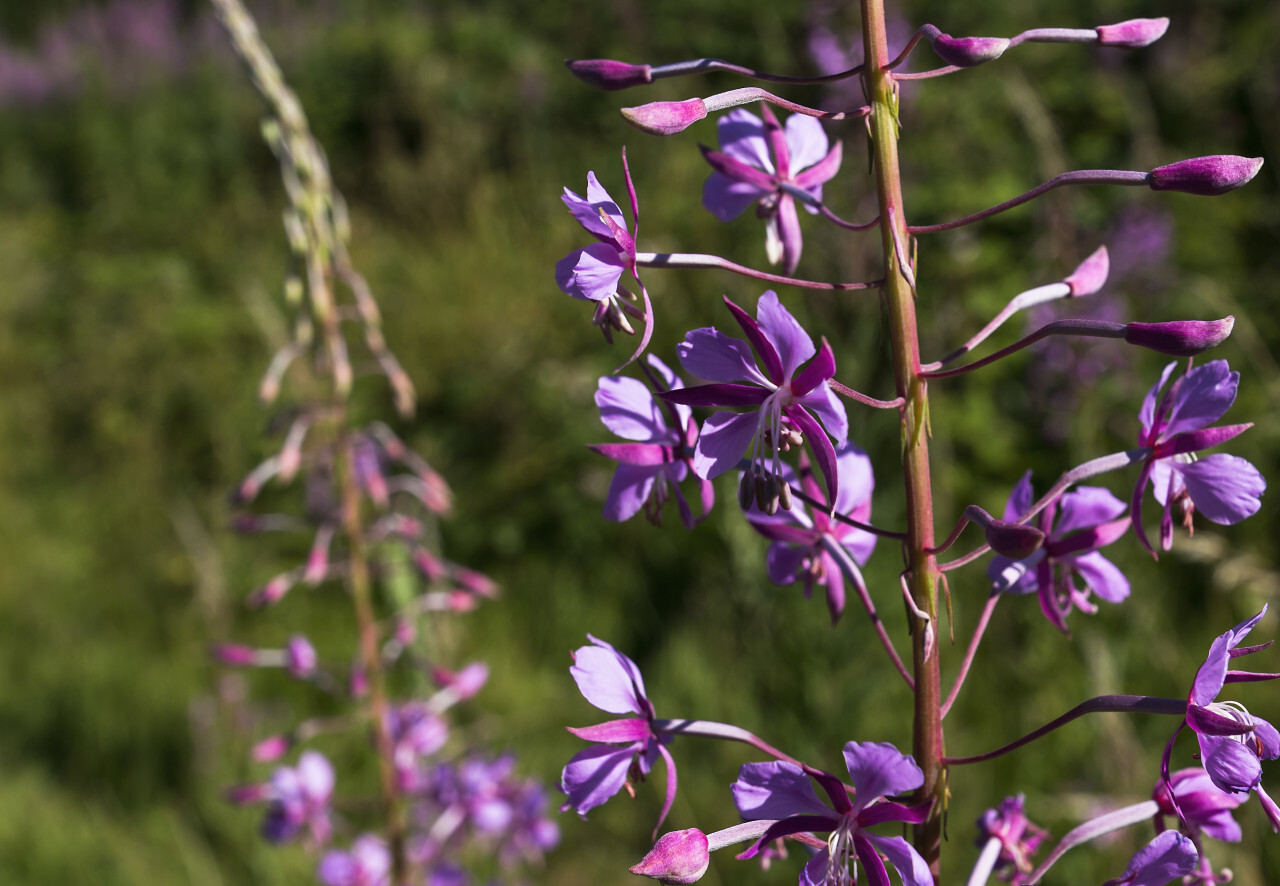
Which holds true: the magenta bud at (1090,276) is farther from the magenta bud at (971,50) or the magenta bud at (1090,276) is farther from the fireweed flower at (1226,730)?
the fireweed flower at (1226,730)

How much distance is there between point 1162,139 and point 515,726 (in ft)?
18.3

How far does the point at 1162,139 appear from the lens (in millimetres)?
6555

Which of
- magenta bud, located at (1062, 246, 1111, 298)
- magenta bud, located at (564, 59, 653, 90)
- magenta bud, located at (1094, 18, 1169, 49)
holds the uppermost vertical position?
magenta bud, located at (564, 59, 653, 90)

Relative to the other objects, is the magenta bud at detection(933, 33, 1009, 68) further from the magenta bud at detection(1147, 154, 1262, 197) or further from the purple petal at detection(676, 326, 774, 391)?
the purple petal at detection(676, 326, 774, 391)

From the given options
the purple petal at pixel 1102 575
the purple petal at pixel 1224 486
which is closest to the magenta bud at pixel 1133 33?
the purple petal at pixel 1224 486

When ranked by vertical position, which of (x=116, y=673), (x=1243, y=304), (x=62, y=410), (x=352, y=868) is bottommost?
(x=62, y=410)

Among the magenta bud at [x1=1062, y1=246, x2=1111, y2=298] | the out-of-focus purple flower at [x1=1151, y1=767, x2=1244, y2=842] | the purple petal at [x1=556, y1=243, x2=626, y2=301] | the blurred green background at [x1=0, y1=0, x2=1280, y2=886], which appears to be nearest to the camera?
the purple petal at [x1=556, y1=243, x2=626, y2=301]

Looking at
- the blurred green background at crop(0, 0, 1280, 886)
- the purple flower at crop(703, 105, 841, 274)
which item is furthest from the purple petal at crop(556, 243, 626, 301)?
the blurred green background at crop(0, 0, 1280, 886)

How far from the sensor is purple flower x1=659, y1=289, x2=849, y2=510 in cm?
96

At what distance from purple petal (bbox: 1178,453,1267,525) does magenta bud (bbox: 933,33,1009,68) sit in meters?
0.50

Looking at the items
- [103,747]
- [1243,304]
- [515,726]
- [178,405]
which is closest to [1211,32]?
[1243,304]

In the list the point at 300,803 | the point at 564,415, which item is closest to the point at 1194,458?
the point at 300,803

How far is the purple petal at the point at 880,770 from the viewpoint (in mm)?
928

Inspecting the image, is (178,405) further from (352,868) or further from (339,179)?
(352,868)
